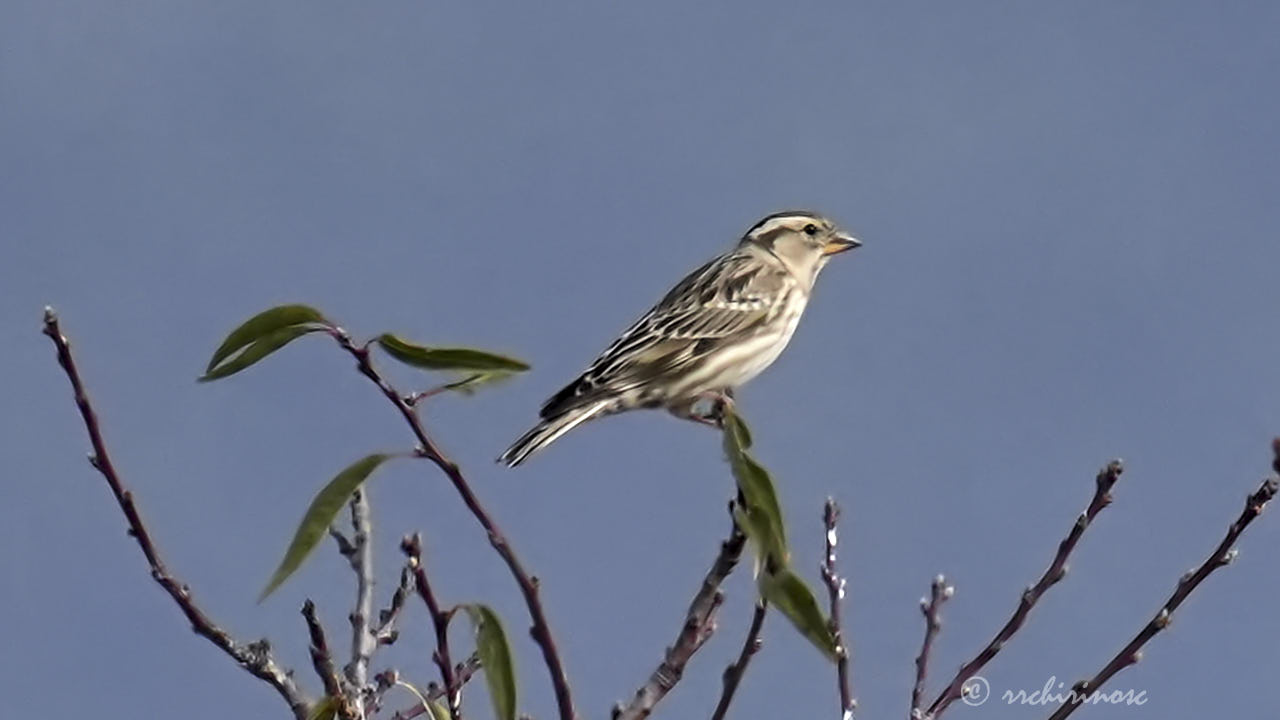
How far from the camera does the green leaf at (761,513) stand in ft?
15.4

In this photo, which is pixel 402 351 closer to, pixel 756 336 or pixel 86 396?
pixel 86 396

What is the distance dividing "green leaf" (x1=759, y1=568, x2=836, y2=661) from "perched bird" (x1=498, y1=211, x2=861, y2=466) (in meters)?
3.63

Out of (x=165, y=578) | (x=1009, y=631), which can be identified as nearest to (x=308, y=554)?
(x=165, y=578)

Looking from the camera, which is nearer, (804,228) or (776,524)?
(776,524)

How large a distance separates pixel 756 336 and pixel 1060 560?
17.7ft

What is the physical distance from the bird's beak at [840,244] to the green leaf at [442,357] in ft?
25.3

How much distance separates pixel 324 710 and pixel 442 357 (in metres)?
0.98

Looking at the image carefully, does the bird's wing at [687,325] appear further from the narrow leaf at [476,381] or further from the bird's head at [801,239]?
the narrow leaf at [476,381]

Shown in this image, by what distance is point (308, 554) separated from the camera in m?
4.86

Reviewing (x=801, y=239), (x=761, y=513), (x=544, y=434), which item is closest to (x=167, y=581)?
(x=761, y=513)

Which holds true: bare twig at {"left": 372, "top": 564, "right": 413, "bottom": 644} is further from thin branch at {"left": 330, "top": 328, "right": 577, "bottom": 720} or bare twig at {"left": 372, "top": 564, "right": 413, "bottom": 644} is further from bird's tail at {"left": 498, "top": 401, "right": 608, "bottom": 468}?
bird's tail at {"left": 498, "top": 401, "right": 608, "bottom": 468}

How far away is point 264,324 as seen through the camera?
4883mm

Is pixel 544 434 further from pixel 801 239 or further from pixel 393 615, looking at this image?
pixel 801 239

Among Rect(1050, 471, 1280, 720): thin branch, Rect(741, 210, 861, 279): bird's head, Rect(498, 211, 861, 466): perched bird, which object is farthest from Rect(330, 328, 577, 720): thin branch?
Rect(741, 210, 861, 279): bird's head
